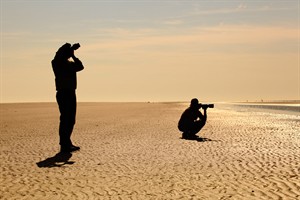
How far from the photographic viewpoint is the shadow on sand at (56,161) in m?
9.65

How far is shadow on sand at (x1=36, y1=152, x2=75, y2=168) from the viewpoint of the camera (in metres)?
9.65

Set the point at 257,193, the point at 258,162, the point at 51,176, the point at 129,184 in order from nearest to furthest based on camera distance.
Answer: the point at 257,193
the point at 129,184
the point at 51,176
the point at 258,162

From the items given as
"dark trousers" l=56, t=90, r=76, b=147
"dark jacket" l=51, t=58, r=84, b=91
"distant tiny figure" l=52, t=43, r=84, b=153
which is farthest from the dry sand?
"dark jacket" l=51, t=58, r=84, b=91

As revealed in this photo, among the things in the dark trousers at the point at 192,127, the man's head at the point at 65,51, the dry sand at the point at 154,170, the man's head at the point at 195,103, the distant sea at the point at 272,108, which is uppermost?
the man's head at the point at 65,51

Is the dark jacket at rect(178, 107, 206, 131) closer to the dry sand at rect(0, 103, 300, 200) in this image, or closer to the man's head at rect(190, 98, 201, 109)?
the man's head at rect(190, 98, 201, 109)

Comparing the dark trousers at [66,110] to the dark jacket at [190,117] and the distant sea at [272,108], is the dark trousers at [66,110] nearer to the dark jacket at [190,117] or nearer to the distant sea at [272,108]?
the dark jacket at [190,117]

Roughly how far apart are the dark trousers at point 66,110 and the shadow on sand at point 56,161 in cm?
72

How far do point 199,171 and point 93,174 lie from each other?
210 centimetres

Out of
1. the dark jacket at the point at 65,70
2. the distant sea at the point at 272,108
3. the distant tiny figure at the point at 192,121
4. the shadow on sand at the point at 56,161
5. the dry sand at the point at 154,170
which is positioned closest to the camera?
the dry sand at the point at 154,170

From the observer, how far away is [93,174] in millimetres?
8570

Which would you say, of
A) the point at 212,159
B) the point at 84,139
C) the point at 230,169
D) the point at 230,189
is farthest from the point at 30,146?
the point at 230,189

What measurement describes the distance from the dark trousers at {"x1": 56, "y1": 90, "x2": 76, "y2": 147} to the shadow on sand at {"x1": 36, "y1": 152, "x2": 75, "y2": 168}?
0.72 meters

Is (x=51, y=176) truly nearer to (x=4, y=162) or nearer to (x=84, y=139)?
(x=4, y=162)

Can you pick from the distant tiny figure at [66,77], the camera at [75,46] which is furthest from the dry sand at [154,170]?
the camera at [75,46]
